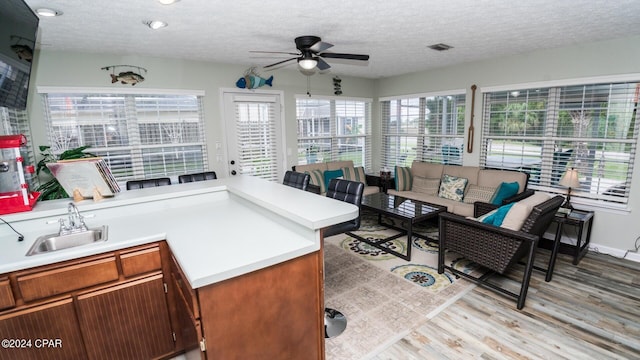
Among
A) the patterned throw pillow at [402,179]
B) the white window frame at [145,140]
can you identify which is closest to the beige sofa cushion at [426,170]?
the patterned throw pillow at [402,179]

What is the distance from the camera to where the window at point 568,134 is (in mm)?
3760

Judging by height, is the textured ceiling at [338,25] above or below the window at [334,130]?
above

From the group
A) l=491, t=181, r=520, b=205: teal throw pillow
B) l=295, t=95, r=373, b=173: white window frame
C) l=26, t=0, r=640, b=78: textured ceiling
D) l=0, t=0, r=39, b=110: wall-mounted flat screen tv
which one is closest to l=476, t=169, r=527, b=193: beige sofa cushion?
l=491, t=181, r=520, b=205: teal throw pillow

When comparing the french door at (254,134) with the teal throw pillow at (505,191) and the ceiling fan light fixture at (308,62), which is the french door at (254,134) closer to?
the ceiling fan light fixture at (308,62)

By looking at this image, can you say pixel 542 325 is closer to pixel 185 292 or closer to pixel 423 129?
pixel 185 292

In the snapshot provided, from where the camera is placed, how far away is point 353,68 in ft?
17.2

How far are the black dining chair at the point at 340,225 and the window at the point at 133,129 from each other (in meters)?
2.42

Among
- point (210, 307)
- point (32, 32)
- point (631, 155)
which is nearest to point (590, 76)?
point (631, 155)

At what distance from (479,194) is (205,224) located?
3.89 meters

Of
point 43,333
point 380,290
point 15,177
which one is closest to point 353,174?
point 380,290

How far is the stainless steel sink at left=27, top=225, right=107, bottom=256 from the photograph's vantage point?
1.95 meters

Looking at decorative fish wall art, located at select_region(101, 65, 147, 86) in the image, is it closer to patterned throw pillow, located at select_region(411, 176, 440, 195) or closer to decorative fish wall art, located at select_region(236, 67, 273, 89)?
decorative fish wall art, located at select_region(236, 67, 273, 89)

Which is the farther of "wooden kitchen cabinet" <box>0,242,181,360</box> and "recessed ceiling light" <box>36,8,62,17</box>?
"recessed ceiling light" <box>36,8,62,17</box>

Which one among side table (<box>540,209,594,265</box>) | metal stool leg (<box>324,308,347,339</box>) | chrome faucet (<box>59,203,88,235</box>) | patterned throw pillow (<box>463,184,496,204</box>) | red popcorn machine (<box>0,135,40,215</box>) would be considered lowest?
metal stool leg (<box>324,308,347,339</box>)
